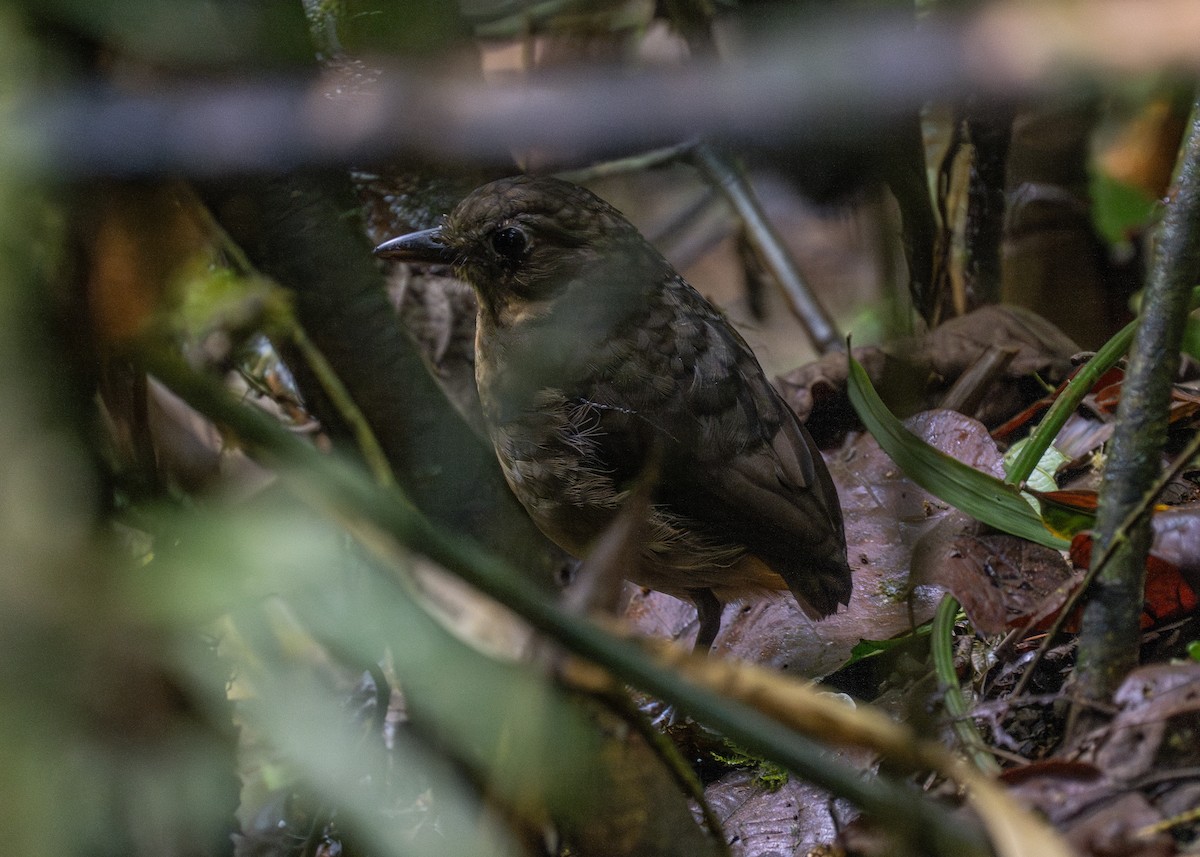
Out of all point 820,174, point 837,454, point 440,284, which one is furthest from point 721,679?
point 820,174

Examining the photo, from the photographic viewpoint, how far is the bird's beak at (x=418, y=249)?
9.75 ft

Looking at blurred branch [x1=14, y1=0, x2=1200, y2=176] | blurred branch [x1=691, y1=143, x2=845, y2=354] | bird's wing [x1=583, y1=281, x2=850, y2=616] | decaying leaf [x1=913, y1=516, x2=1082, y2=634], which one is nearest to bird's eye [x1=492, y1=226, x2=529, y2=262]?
bird's wing [x1=583, y1=281, x2=850, y2=616]

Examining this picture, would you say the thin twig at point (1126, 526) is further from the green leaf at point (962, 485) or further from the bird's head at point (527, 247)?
the bird's head at point (527, 247)

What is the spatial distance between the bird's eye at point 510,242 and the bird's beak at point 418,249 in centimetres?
12

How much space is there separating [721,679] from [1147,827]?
840 millimetres

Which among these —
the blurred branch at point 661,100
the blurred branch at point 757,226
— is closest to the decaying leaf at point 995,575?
the blurred branch at point 661,100

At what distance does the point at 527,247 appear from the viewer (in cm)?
300

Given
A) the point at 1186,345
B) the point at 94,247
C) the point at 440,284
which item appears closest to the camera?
the point at 94,247

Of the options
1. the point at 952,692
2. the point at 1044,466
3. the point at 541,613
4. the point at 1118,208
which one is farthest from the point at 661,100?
the point at 1118,208

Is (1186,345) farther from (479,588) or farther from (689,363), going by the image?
(479,588)

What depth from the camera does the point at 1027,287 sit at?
13.4 ft

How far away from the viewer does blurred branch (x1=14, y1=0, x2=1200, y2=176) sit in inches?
56.3

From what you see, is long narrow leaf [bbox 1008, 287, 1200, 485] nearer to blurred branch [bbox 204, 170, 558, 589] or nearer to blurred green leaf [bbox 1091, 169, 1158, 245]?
blurred branch [bbox 204, 170, 558, 589]

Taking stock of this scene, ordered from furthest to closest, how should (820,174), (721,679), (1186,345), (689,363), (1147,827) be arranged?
(820,174) → (1186,345) → (689,363) → (1147,827) → (721,679)
